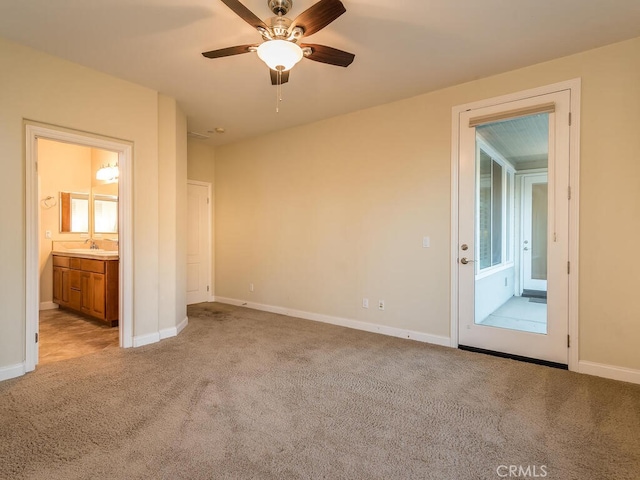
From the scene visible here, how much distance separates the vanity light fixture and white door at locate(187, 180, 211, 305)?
1084mm

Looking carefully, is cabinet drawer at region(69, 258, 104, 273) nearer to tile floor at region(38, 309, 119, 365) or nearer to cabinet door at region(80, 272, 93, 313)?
cabinet door at region(80, 272, 93, 313)

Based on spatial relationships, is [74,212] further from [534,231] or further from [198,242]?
[534,231]

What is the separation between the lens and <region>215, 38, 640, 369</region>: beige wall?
275 cm

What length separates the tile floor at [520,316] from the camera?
10.2ft

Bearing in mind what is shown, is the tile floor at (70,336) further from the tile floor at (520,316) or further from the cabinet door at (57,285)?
the tile floor at (520,316)

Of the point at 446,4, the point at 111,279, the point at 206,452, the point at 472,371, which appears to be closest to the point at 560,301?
the point at 472,371

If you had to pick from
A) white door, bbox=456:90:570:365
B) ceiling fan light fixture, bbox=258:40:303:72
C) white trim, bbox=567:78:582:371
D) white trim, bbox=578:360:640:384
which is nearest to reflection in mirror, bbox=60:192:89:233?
ceiling fan light fixture, bbox=258:40:303:72

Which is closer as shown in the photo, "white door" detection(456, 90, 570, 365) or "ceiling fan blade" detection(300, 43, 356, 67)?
"ceiling fan blade" detection(300, 43, 356, 67)

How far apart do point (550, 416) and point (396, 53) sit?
296 cm

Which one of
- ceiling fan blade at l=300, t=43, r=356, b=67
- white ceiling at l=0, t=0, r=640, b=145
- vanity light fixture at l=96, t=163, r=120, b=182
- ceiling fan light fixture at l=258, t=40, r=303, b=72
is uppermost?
white ceiling at l=0, t=0, r=640, b=145

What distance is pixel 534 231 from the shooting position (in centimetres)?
319

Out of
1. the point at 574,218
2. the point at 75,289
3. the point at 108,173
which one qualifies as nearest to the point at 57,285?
the point at 75,289

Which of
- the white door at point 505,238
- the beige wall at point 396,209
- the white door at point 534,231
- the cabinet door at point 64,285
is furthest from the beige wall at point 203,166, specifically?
the white door at point 534,231

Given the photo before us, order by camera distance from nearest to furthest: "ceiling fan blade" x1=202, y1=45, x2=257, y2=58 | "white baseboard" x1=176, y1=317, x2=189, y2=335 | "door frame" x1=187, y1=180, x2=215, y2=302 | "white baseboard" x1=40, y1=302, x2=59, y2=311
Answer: "ceiling fan blade" x1=202, y1=45, x2=257, y2=58
"white baseboard" x1=176, y1=317, x2=189, y2=335
"white baseboard" x1=40, y1=302, x2=59, y2=311
"door frame" x1=187, y1=180, x2=215, y2=302
